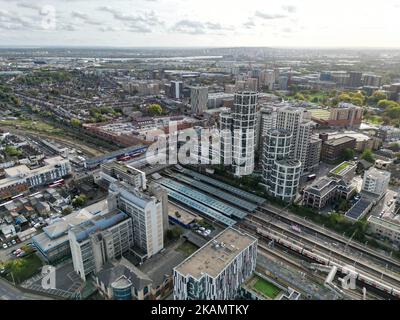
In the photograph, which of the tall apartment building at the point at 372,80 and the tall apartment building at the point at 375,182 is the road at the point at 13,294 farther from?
the tall apartment building at the point at 372,80

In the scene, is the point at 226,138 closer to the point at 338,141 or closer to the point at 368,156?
the point at 338,141

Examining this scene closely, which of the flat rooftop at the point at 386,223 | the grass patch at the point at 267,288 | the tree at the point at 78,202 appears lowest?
the tree at the point at 78,202

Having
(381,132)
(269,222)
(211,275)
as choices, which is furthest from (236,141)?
(381,132)

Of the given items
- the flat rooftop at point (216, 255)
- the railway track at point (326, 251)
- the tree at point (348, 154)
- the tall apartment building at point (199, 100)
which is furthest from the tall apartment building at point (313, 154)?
the tall apartment building at point (199, 100)

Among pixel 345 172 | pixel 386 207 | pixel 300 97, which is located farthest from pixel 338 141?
pixel 300 97

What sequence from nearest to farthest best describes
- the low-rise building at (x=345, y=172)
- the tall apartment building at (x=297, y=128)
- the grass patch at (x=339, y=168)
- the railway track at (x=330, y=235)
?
the railway track at (x=330, y=235)
the low-rise building at (x=345, y=172)
the grass patch at (x=339, y=168)
the tall apartment building at (x=297, y=128)

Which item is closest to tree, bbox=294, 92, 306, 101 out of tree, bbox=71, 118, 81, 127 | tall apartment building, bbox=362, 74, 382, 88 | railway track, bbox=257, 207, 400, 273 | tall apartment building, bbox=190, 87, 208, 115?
tall apartment building, bbox=362, 74, 382, 88

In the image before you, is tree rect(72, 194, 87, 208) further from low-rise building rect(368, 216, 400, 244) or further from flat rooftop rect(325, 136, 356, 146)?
flat rooftop rect(325, 136, 356, 146)
